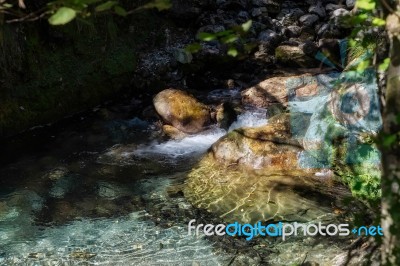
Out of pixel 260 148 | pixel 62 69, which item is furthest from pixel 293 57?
pixel 62 69

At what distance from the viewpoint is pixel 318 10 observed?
34.9 ft

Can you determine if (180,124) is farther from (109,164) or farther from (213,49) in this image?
(213,49)

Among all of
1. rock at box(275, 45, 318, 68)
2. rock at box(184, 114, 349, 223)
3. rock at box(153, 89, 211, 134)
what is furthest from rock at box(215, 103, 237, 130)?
rock at box(275, 45, 318, 68)

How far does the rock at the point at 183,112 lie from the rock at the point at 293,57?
2.58 metres

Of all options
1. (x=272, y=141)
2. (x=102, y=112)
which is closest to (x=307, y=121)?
(x=272, y=141)

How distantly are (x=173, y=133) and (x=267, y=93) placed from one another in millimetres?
1914

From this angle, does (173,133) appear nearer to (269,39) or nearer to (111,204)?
(111,204)

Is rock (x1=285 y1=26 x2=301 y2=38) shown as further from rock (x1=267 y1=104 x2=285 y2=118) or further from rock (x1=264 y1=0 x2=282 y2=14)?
rock (x1=267 y1=104 x2=285 y2=118)

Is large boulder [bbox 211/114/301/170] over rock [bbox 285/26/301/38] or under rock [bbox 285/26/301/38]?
under

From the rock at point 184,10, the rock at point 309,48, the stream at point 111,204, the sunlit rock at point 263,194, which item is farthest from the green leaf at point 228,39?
the rock at point 184,10

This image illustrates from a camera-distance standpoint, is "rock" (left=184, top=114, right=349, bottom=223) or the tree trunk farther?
"rock" (left=184, top=114, right=349, bottom=223)

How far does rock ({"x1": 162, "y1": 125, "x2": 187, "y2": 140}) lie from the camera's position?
6.67m

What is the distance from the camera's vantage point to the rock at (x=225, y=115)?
6848 mm

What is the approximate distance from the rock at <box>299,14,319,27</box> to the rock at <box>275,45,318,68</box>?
1484 millimetres
